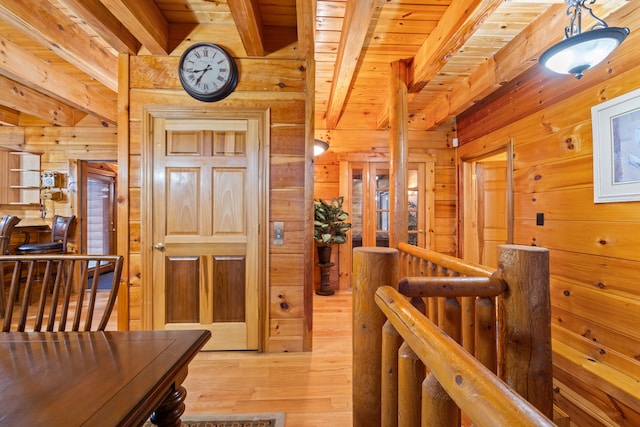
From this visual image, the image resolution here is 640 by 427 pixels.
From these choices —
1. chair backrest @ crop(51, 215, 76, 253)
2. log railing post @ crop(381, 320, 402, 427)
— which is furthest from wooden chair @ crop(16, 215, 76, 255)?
log railing post @ crop(381, 320, 402, 427)

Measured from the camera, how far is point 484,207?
3980 mm

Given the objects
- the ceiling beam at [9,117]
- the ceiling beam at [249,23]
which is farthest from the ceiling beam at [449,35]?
the ceiling beam at [9,117]

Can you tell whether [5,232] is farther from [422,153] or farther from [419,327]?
[422,153]

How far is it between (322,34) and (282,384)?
285 cm

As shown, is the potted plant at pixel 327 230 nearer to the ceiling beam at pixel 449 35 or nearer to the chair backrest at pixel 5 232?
the ceiling beam at pixel 449 35

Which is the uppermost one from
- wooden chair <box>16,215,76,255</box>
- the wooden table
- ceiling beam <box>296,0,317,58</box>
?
ceiling beam <box>296,0,317,58</box>

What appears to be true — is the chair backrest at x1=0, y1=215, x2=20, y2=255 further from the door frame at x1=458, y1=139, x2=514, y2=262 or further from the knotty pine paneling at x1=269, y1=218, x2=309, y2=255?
the door frame at x1=458, y1=139, x2=514, y2=262

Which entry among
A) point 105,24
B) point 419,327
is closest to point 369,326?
point 419,327

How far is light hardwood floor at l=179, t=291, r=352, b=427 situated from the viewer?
172cm

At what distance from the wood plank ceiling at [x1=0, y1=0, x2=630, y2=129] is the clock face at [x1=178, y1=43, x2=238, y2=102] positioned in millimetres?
151

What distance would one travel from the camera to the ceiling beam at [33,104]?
339cm

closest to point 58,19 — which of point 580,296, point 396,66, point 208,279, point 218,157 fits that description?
point 218,157

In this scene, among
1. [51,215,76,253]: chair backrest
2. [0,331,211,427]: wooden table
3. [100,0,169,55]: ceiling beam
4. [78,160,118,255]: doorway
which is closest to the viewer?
[0,331,211,427]: wooden table

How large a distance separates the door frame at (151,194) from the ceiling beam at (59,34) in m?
0.87
